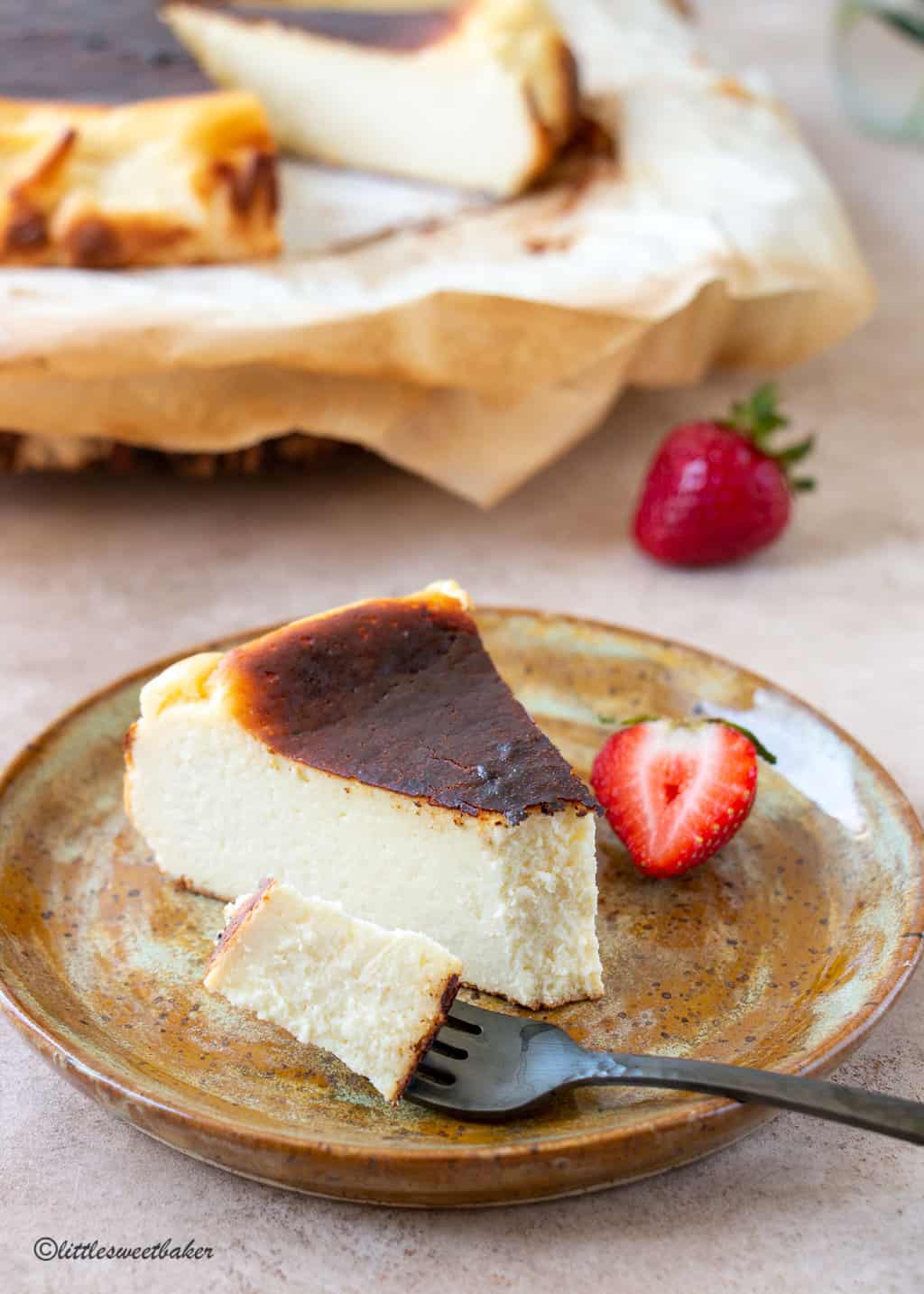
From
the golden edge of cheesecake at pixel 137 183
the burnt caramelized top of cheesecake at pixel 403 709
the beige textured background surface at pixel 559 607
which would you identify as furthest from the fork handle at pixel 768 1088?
the golden edge of cheesecake at pixel 137 183

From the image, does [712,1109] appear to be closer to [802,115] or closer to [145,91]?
[145,91]

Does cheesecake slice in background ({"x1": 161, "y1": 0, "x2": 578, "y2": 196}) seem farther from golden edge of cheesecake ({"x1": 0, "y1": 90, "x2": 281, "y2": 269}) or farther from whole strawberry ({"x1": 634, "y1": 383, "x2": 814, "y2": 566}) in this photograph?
whole strawberry ({"x1": 634, "y1": 383, "x2": 814, "y2": 566})

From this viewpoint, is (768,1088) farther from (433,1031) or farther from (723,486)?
(723,486)

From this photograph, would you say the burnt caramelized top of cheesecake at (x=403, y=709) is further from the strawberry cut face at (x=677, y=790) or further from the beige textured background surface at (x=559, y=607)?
the beige textured background surface at (x=559, y=607)

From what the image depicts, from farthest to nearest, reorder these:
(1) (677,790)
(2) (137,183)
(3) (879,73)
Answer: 1. (3) (879,73)
2. (2) (137,183)
3. (1) (677,790)

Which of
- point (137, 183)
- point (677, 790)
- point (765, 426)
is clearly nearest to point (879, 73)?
point (765, 426)
